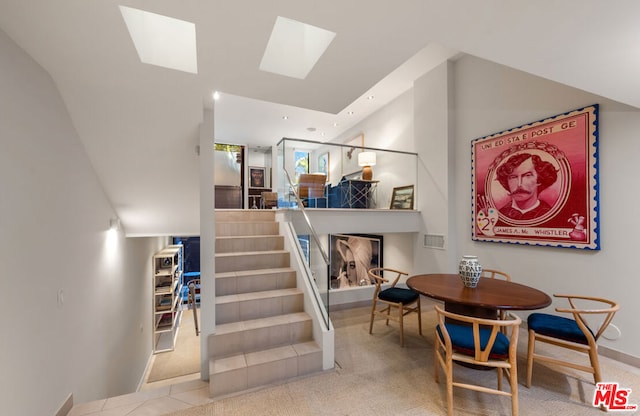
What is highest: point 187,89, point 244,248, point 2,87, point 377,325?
point 187,89

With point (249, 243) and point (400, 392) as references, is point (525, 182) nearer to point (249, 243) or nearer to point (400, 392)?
point (400, 392)

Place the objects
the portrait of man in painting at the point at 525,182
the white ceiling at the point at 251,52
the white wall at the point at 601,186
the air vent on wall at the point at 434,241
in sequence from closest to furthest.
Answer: the white ceiling at the point at 251,52 < the white wall at the point at 601,186 < the portrait of man in painting at the point at 525,182 < the air vent on wall at the point at 434,241

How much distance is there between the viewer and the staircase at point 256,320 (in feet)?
7.80

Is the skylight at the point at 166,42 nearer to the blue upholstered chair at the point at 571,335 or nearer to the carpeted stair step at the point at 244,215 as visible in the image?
the carpeted stair step at the point at 244,215

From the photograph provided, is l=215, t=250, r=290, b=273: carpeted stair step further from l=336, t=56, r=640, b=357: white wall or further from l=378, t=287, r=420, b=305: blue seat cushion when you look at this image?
l=336, t=56, r=640, b=357: white wall

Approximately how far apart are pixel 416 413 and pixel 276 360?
1.21 metres

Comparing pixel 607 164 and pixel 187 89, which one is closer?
pixel 187 89

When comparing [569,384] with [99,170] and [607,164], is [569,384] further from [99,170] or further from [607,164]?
[99,170]

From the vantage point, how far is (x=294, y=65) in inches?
→ 79.0

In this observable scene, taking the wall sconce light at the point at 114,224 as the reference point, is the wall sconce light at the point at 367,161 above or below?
above

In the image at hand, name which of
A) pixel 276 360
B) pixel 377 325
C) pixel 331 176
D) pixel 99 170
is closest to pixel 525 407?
pixel 377 325

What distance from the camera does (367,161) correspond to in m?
5.76

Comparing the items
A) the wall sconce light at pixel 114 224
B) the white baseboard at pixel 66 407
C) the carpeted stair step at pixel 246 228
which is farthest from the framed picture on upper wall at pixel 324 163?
the white baseboard at pixel 66 407

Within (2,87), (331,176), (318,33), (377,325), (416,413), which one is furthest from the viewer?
(331,176)
